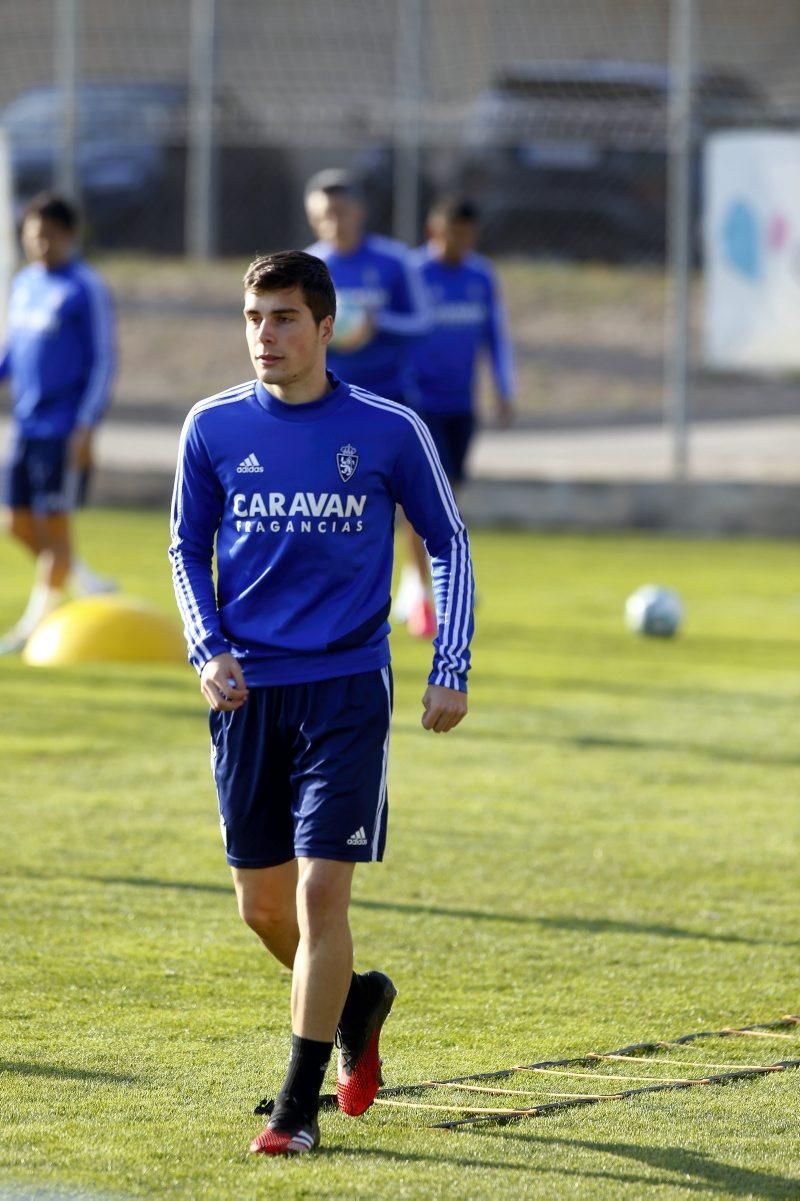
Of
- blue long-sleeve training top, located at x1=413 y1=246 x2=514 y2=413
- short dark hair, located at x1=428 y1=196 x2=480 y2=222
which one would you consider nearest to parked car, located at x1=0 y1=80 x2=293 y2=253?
blue long-sleeve training top, located at x1=413 y1=246 x2=514 y2=413

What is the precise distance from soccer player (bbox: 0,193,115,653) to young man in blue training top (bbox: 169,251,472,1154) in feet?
21.6

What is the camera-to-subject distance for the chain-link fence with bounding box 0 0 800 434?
60.8 ft

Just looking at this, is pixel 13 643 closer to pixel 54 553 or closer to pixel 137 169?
pixel 54 553

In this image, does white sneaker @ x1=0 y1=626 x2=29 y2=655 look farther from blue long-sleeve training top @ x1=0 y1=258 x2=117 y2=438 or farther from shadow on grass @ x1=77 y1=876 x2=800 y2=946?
shadow on grass @ x1=77 y1=876 x2=800 y2=946

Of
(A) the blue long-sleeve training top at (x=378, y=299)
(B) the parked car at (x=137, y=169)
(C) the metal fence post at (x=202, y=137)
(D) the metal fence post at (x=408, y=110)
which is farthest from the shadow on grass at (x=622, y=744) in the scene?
(B) the parked car at (x=137, y=169)

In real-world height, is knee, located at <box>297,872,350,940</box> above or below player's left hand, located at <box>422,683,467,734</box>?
below

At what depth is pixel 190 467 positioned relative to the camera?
465cm

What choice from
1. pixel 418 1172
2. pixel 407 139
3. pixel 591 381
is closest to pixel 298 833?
pixel 418 1172

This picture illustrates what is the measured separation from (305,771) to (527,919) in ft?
6.67

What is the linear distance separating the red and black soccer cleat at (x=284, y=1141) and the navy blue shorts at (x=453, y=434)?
27.4 ft

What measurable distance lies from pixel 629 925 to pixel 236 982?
1306 millimetres

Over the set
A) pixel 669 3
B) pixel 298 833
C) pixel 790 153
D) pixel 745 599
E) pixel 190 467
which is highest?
pixel 669 3

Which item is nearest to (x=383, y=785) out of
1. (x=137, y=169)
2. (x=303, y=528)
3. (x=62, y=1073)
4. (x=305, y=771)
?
(x=305, y=771)

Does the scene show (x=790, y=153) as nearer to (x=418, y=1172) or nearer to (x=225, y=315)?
(x=225, y=315)
